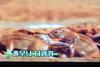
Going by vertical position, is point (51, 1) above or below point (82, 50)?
above

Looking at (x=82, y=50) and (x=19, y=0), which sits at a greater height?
(x=19, y=0)

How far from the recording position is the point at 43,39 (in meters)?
2.32

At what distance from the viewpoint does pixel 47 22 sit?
2.33m

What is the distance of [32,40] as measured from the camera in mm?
2320

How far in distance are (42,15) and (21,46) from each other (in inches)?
10.6

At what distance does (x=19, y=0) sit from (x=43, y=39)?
335mm

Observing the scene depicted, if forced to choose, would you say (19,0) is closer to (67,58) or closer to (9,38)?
(9,38)

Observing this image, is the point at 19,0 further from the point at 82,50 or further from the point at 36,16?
the point at 82,50

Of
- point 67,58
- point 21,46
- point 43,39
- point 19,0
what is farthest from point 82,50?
point 19,0

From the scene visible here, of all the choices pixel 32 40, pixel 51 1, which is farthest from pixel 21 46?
pixel 51 1

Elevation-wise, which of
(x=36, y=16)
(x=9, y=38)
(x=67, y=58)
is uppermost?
(x=36, y=16)

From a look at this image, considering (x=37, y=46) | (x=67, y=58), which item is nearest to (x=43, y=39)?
(x=37, y=46)

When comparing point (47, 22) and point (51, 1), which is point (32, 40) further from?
point (51, 1)

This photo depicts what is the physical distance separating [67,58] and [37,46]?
0.23 meters
